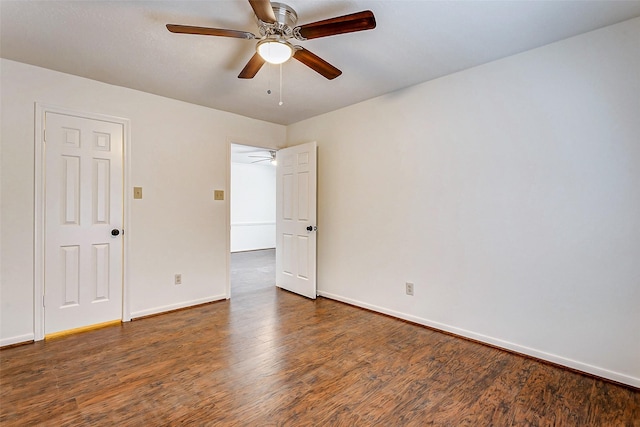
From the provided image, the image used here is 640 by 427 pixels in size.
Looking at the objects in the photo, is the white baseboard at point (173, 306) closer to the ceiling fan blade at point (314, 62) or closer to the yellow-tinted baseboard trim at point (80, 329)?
the yellow-tinted baseboard trim at point (80, 329)

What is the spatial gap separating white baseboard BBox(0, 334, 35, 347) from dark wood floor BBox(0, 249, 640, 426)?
0.23 ft

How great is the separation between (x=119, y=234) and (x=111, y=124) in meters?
1.11

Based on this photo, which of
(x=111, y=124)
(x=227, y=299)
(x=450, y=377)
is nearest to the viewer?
(x=450, y=377)

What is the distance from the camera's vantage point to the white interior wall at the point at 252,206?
805 cm

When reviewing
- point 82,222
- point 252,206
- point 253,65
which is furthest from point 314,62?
point 252,206

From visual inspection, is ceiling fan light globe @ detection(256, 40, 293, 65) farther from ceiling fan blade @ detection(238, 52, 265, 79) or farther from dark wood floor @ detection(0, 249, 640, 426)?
dark wood floor @ detection(0, 249, 640, 426)

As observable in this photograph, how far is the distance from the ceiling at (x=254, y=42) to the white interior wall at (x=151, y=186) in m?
0.22

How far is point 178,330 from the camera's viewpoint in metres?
2.92

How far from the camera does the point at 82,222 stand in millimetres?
2904

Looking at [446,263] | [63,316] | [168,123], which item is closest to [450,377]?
[446,263]

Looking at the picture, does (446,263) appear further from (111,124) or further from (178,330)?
(111,124)

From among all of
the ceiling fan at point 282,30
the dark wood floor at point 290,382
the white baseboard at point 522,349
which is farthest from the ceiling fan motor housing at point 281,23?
the white baseboard at point 522,349

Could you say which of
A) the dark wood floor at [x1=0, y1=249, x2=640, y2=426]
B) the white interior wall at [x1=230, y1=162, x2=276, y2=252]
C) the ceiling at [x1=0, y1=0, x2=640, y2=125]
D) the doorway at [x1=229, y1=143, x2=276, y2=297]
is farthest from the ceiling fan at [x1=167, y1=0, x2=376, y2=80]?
the white interior wall at [x1=230, y1=162, x2=276, y2=252]

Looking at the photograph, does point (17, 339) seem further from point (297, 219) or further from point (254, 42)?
point (254, 42)
